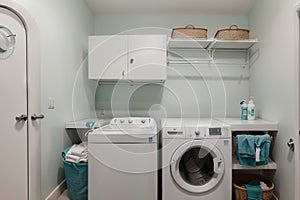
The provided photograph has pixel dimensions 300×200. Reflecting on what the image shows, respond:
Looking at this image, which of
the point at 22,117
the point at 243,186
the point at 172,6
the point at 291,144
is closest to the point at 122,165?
the point at 22,117

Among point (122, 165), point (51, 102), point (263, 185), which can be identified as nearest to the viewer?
point (122, 165)

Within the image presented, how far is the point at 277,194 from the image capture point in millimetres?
2334

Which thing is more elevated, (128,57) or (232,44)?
(232,44)

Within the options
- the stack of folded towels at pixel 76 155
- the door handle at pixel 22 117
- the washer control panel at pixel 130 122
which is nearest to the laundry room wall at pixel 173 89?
the washer control panel at pixel 130 122

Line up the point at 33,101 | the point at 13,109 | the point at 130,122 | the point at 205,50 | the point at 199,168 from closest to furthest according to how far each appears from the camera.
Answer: the point at 13,109 → the point at 33,101 → the point at 199,168 → the point at 130,122 → the point at 205,50

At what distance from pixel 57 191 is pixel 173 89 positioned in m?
2.01

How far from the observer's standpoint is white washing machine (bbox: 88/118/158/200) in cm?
212

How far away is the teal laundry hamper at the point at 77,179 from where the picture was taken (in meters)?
2.29

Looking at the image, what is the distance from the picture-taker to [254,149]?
7.28 ft

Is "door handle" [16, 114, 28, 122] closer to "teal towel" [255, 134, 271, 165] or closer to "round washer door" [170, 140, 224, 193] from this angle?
"round washer door" [170, 140, 224, 193]

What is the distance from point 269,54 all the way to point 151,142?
5.56 ft

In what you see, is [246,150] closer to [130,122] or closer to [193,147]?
[193,147]

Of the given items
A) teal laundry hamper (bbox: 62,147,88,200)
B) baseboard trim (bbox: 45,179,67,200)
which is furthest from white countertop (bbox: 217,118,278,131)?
baseboard trim (bbox: 45,179,67,200)

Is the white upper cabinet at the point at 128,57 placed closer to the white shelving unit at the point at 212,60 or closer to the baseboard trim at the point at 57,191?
the white shelving unit at the point at 212,60
